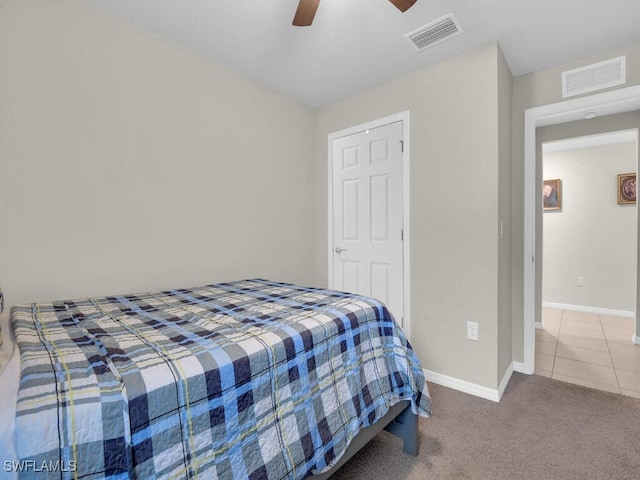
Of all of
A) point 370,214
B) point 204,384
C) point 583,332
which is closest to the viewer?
point 204,384

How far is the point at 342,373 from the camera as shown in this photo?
1282 millimetres

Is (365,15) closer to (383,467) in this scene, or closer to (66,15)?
(66,15)

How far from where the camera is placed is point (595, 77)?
2303 millimetres

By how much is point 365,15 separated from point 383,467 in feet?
8.16

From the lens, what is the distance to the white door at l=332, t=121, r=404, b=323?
8.95 ft

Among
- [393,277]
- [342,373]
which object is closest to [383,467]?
[342,373]

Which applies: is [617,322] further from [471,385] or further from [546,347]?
[471,385]

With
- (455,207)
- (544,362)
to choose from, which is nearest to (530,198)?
(455,207)

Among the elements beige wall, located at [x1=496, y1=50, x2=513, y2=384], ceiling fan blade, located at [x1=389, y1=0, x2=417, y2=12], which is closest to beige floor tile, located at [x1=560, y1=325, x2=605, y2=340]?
beige wall, located at [x1=496, y1=50, x2=513, y2=384]

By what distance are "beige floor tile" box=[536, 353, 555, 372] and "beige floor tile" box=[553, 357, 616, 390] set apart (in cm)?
3

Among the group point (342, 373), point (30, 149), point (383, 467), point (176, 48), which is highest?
point (176, 48)

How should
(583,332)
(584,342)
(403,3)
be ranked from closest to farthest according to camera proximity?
(403,3) < (584,342) < (583,332)

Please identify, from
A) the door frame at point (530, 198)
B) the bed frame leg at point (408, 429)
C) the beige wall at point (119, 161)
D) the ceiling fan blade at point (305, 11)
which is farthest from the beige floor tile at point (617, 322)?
the ceiling fan blade at point (305, 11)

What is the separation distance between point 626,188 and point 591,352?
244cm
